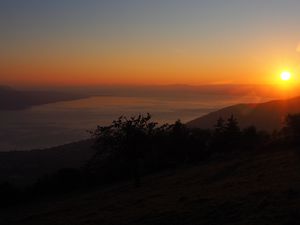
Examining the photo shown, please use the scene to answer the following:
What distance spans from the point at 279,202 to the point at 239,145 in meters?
50.8

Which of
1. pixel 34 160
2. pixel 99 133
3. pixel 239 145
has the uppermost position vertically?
pixel 99 133

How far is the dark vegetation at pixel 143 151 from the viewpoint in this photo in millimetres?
46500

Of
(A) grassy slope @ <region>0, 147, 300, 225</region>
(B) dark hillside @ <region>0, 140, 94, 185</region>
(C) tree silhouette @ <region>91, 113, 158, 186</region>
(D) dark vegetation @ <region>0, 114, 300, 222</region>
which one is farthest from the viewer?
(B) dark hillside @ <region>0, 140, 94, 185</region>

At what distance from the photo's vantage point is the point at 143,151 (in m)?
46.8

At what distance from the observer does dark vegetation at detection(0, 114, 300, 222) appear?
46500 mm

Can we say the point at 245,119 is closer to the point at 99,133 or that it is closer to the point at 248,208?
the point at 99,133

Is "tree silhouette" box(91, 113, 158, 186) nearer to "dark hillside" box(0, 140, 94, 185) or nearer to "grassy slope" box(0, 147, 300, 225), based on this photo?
"grassy slope" box(0, 147, 300, 225)

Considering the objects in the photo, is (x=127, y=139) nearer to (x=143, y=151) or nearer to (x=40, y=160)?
(x=143, y=151)

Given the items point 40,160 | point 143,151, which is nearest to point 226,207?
point 143,151

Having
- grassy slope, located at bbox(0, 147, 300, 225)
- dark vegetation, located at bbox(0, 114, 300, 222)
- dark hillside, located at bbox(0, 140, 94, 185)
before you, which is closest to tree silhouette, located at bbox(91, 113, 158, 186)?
dark vegetation, located at bbox(0, 114, 300, 222)

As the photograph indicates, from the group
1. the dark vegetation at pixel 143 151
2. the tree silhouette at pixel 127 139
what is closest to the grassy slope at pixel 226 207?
the tree silhouette at pixel 127 139

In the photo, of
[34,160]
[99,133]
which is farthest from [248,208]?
[34,160]

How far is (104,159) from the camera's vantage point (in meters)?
53.3

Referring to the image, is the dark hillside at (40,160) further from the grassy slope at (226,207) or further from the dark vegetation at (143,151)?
the grassy slope at (226,207)
